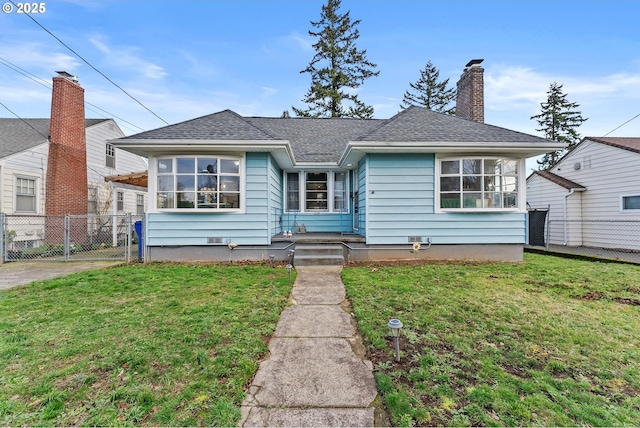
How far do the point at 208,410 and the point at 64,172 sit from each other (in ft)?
40.5

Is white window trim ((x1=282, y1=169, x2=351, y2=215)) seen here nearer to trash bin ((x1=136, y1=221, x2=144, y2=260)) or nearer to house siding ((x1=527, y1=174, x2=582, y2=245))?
trash bin ((x1=136, y1=221, x2=144, y2=260))

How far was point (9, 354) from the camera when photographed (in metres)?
2.70

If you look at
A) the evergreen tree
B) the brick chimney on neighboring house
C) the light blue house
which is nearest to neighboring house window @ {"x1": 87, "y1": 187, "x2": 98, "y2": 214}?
the brick chimney on neighboring house

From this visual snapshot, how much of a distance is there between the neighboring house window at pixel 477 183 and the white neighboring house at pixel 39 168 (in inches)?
455

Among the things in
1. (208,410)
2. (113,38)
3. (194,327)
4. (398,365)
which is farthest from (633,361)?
(113,38)

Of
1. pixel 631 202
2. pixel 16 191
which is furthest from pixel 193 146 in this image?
pixel 631 202

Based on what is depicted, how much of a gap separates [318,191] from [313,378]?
7906 mm

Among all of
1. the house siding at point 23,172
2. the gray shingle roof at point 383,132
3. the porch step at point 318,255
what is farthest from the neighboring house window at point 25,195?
the porch step at point 318,255

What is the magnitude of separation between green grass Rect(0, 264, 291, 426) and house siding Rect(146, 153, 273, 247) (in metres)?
2.31

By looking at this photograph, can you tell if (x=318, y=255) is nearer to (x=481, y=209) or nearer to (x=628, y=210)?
(x=481, y=209)

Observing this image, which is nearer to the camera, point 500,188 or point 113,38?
point 500,188

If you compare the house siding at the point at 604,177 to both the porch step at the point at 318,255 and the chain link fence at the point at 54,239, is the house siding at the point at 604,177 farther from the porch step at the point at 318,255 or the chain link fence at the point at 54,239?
the chain link fence at the point at 54,239

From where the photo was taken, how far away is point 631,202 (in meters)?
10.1

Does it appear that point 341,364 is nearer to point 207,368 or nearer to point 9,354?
point 207,368
